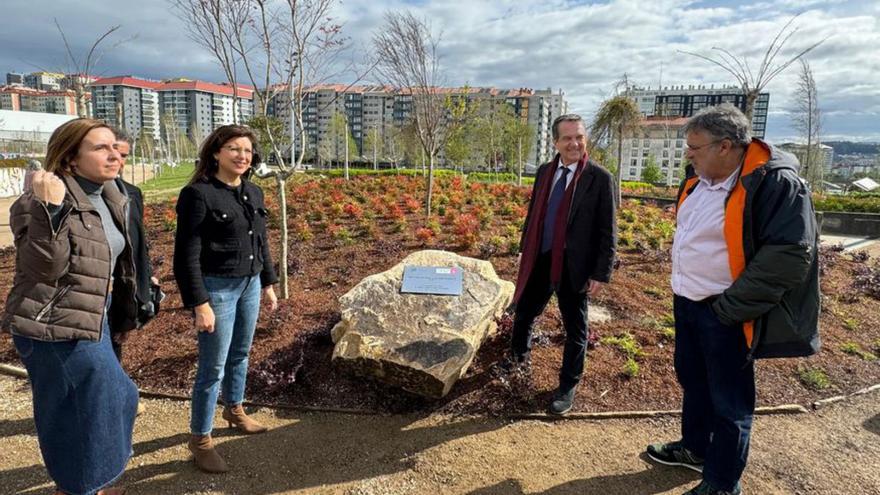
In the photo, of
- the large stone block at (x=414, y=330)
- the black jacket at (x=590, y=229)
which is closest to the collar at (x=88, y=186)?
the large stone block at (x=414, y=330)

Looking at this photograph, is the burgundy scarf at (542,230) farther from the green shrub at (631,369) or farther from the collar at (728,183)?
the green shrub at (631,369)

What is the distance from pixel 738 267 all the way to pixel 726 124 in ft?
2.24

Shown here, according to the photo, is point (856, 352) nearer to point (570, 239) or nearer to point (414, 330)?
point (570, 239)

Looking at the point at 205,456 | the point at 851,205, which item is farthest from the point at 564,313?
the point at 851,205

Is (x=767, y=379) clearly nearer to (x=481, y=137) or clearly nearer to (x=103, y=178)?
(x=103, y=178)

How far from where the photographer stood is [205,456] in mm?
2844

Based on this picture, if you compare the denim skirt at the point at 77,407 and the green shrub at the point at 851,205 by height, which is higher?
the green shrub at the point at 851,205

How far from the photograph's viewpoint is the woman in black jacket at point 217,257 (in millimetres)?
2510

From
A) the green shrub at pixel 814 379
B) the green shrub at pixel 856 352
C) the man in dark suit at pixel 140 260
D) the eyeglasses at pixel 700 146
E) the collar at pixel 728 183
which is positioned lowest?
the green shrub at pixel 814 379

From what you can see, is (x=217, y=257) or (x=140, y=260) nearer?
(x=140, y=260)

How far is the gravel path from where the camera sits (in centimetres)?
280

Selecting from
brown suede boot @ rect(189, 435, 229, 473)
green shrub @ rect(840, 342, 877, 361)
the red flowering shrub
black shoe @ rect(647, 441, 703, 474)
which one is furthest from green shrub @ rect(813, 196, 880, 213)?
brown suede boot @ rect(189, 435, 229, 473)

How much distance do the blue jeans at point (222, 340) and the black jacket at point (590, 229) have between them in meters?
2.06

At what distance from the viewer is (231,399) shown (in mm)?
3168
